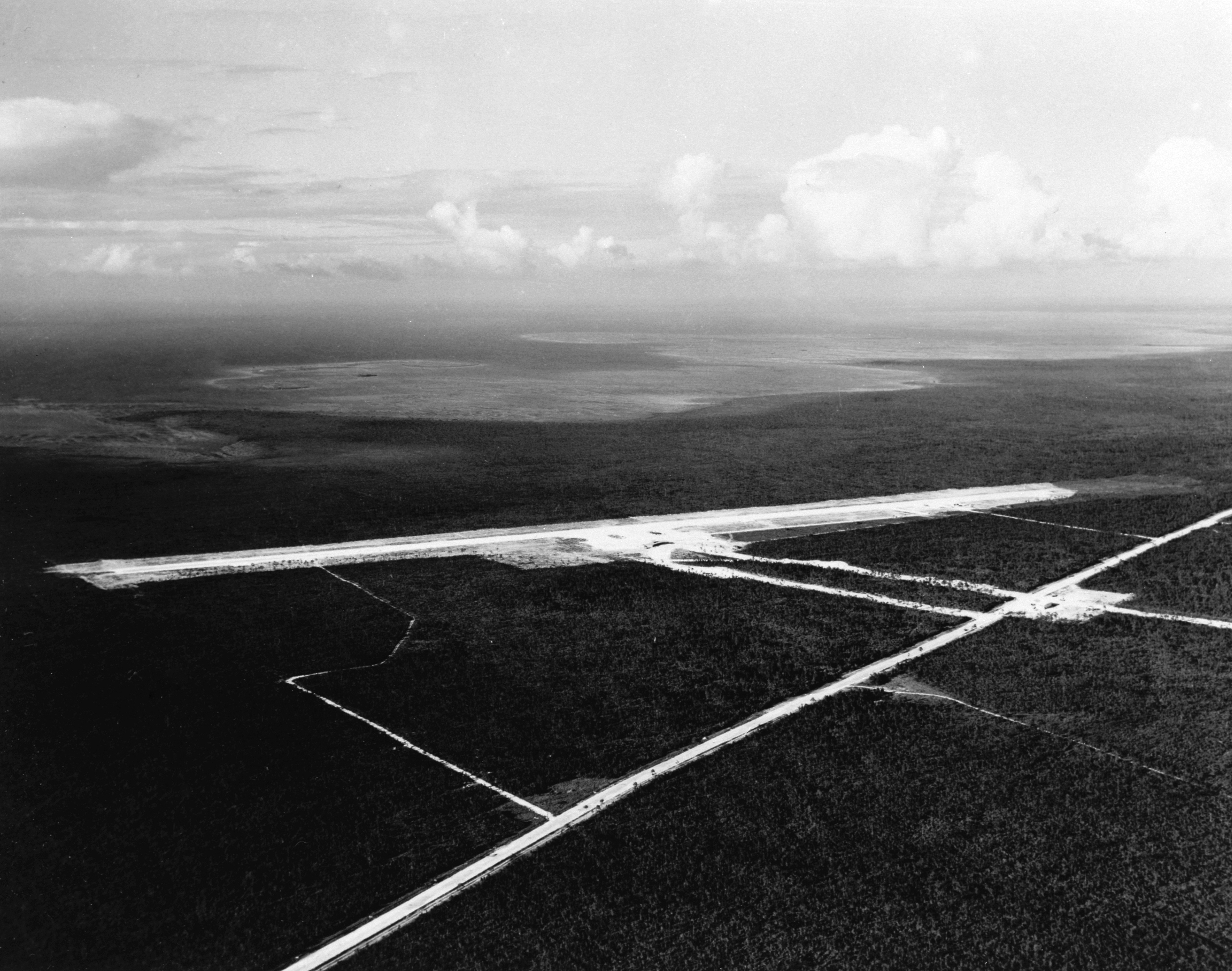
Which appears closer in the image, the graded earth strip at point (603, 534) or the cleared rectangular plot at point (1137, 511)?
the graded earth strip at point (603, 534)

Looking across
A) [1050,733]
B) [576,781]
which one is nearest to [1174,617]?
[1050,733]

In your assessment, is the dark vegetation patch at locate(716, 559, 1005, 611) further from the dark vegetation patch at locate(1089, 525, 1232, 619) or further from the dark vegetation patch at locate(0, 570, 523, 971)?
the dark vegetation patch at locate(0, 570, 523, 971)

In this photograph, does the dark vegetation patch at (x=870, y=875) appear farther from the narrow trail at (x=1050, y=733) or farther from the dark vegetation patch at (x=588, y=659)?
the dark vegetation patch at (x=588, y=659)

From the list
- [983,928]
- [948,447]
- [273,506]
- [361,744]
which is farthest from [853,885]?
[948,447]

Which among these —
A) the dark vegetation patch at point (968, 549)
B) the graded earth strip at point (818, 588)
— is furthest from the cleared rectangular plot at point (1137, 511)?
the graded earth strip at point (818, 588)

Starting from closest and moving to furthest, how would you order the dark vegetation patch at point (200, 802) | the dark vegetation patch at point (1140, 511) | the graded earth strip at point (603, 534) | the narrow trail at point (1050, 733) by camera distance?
the dark vegetation patch at point (200, 802) < the narrow trail at point (1050, 733) < the graded earth strip at point (603, 534) < the dark vegetation patch at point (1140, 511)

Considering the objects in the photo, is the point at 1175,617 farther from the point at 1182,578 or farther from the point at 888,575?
the point at 888,575

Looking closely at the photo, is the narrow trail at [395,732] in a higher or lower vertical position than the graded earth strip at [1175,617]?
lower

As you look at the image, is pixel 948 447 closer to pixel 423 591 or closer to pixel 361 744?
pixel 423 591
